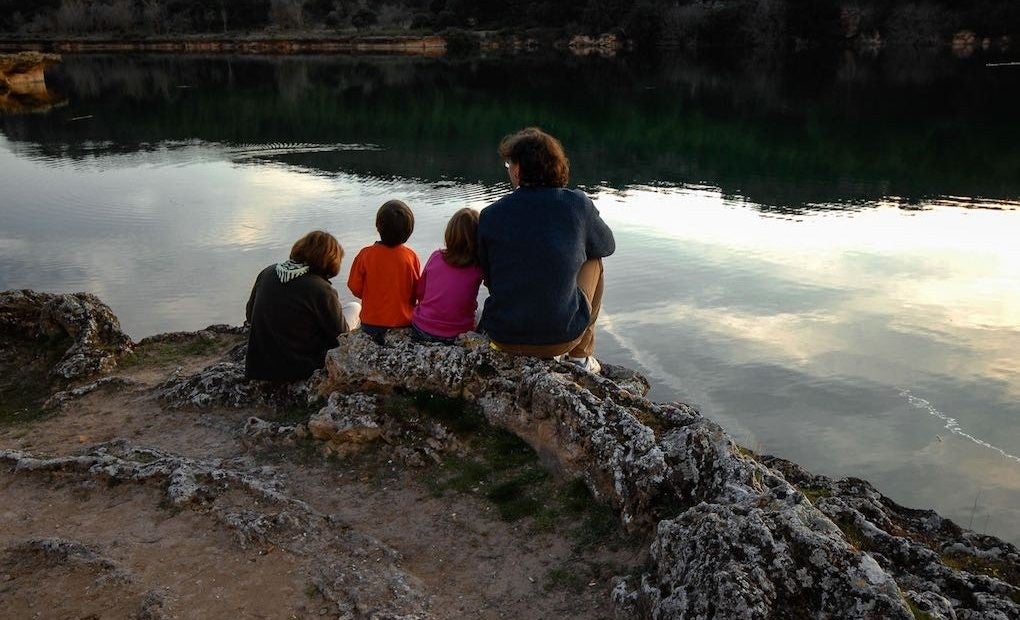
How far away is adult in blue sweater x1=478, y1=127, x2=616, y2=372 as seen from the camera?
18.1ft

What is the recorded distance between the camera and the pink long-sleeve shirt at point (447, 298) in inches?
247

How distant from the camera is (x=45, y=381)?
28.2 feet

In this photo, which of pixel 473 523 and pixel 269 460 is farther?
pixel 269 460

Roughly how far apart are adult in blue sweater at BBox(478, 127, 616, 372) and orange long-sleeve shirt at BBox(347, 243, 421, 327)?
100 cm

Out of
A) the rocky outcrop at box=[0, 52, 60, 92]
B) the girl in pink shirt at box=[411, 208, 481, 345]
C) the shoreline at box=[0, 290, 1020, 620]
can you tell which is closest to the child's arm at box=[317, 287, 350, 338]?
the shoreline at box=[0, 290, 1020, 620]

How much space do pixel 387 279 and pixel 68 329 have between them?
483cm

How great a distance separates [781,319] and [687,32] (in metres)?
73.4

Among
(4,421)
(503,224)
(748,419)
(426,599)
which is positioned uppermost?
(503,224)

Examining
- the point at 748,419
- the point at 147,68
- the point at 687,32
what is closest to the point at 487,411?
the point at 748,419

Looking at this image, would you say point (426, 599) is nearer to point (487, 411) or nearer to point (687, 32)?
point (487, 411)

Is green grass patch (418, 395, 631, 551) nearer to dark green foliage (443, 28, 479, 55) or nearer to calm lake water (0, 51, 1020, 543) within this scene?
calm lake water (0, 51, 1020, 543)

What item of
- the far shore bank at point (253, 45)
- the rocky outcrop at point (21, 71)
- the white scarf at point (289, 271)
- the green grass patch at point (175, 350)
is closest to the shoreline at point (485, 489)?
the white scarf at point (289, 271)

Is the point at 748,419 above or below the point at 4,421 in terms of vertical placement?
below

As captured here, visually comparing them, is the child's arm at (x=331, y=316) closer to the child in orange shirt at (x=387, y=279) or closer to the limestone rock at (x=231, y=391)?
the child in orange shirt at (x=387, y=279)
